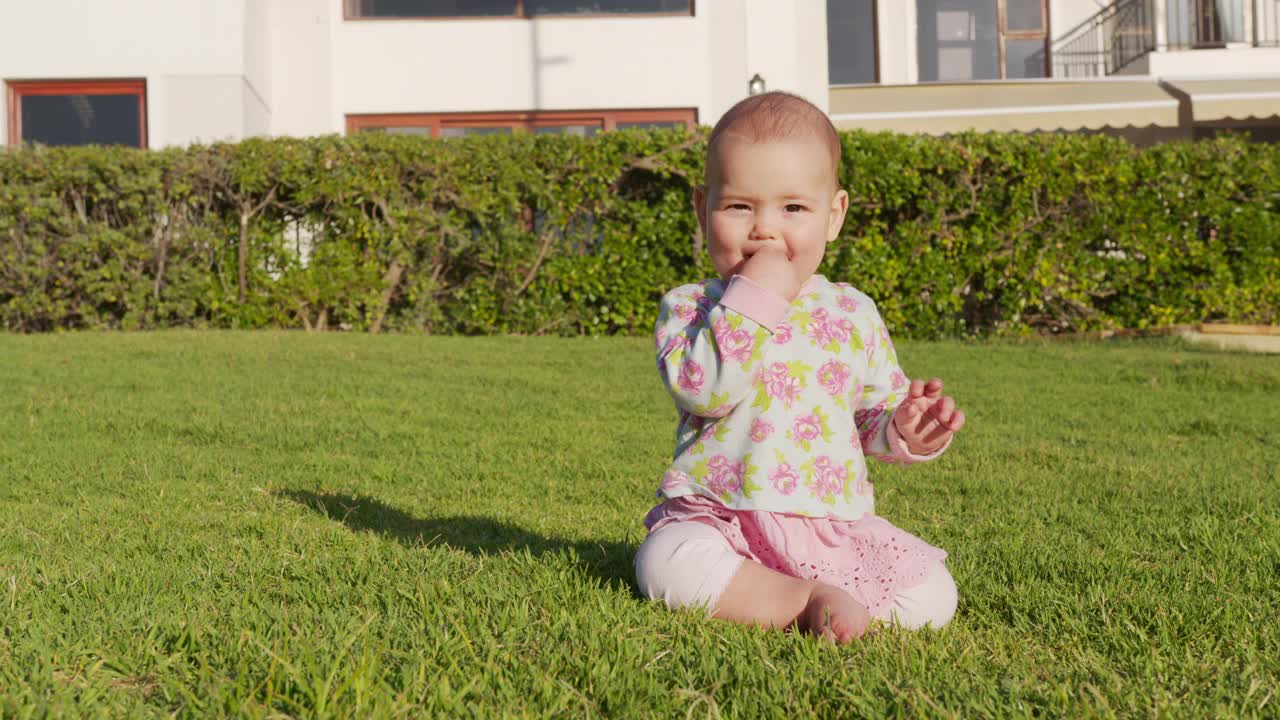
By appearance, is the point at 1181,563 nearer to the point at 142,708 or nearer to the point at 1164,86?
the point at 142,708

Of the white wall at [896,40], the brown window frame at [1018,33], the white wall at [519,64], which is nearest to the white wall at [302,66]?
the white wall at [519,64]

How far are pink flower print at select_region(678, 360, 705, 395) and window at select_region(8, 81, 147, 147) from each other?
12.5 meters

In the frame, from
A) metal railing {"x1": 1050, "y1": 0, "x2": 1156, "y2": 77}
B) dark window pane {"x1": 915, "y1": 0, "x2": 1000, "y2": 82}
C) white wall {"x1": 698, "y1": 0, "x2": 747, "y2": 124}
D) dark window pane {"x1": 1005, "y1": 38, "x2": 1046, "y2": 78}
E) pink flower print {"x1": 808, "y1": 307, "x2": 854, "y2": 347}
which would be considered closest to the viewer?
pink flower print {"x1": 808, "y1": 307, "x2": 854, "y2": 347}

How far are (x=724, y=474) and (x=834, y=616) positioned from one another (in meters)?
0.44

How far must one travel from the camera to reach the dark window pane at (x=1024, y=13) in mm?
21375

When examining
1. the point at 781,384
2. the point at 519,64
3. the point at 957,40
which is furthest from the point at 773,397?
the point at 957,40

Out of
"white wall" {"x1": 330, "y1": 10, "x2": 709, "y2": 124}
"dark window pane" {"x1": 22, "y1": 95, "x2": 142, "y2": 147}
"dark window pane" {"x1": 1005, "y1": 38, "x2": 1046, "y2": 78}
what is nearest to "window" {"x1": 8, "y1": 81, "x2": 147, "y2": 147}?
"dark window pane" {"x1": 22, "y1": 95, "x2": 142, "y2": 147}

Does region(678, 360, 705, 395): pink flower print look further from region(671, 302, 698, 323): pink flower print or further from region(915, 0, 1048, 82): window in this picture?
region(915, 0, 1048, 82): window

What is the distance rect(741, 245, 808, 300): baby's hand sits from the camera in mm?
2592

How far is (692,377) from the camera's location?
2555 mm

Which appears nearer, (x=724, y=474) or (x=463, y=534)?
(x=724, y=474)

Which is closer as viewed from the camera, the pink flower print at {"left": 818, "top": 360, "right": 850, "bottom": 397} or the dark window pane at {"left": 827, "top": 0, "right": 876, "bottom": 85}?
the pink flower print at {"left": 818, "top": 360, "right": 850, "bottom": 397}

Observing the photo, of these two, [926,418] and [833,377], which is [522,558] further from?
[926,418]

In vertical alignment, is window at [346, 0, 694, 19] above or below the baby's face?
above
